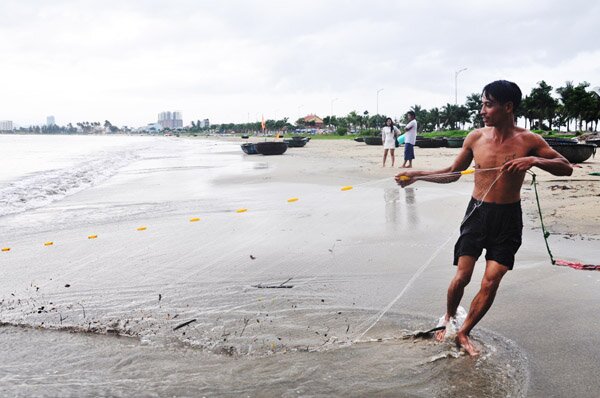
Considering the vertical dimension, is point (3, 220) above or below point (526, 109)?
below

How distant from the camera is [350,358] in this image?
346cm

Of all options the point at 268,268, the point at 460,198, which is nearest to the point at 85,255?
the point at 268,268

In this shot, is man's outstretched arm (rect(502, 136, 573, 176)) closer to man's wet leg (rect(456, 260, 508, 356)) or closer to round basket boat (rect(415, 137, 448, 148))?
man's wet leg (rect(456, 260, 508, 356))

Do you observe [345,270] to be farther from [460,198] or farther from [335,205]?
[460,198]

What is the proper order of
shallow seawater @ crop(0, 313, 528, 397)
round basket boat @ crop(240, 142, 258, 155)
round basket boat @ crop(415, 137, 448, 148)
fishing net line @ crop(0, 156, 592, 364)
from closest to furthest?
shallow seawater @ crop(0, 313, 528, 397) → fishing net line @ crop(0, 156, 592, 364) → round basket boat @ crop(240, 142, 258, 155) → round basket boat @ crop(415, 137, 448, 148)

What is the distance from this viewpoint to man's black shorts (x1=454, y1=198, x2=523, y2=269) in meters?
3.34

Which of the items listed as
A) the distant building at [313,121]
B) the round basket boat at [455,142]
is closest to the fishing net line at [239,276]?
the round basket boat at [455,142]

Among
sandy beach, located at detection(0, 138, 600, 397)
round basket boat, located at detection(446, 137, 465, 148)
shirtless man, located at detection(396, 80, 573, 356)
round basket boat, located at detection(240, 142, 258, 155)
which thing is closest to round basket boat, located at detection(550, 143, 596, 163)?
sandy beach, located at detection(0, 138, 600, 397)

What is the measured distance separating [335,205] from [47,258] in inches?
203

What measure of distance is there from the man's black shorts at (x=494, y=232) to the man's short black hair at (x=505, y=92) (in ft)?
2.26

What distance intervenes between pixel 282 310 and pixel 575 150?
52.1 ft

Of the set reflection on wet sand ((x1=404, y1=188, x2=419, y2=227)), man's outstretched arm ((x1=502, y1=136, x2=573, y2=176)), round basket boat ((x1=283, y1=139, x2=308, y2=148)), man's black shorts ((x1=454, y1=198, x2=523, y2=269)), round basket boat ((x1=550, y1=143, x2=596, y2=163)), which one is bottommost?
reflection on wet sand ((x1=404, y1=188, x2=419, y2=227))

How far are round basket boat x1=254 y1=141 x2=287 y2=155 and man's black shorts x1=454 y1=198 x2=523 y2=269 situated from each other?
2764 centimetres

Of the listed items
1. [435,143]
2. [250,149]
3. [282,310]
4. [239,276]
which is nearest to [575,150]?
[239,276]
